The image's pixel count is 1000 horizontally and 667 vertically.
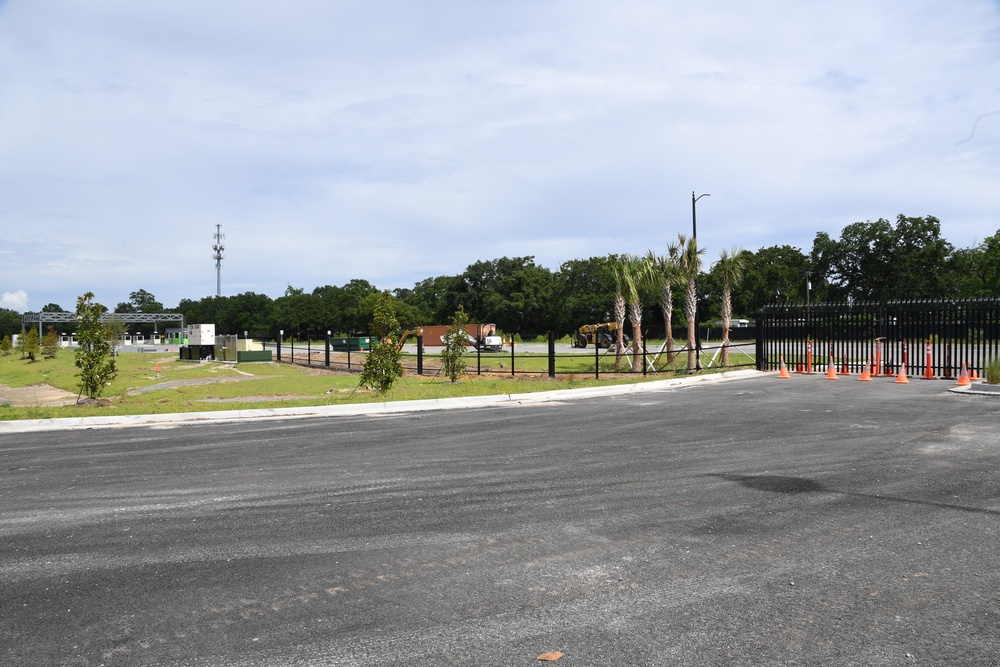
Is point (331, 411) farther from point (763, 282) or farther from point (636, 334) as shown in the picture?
point (763, 282)

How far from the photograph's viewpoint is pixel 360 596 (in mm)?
4637

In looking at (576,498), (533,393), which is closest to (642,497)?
(576,498)

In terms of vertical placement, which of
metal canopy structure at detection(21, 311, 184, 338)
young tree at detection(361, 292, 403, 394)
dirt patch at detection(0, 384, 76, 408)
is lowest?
dirt patch at detection(0, 384, 76, 408)

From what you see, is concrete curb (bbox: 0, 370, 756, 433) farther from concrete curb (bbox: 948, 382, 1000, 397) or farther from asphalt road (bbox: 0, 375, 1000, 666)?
concrete curb (bbox: 948, 382, 1000, 397)

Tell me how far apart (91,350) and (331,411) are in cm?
739

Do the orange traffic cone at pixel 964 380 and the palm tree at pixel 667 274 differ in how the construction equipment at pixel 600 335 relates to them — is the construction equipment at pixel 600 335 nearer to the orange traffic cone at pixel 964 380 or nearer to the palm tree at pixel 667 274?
the palm tree at pixel 667 274

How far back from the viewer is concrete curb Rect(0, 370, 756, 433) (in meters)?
14.0

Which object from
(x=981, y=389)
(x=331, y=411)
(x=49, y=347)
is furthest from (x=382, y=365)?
(x=49, y=347)

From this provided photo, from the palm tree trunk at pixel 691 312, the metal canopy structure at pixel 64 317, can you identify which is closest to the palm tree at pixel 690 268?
the palm tree trunk at pixel 691 312

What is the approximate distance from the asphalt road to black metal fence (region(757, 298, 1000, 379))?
1239cm

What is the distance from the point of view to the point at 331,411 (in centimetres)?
1579

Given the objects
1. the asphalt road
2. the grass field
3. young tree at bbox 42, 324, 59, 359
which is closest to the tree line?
young tree at bbox 42, 324, 59, 359

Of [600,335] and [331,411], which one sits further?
[600,335]

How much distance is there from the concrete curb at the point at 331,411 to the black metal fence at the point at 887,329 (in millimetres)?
6864
